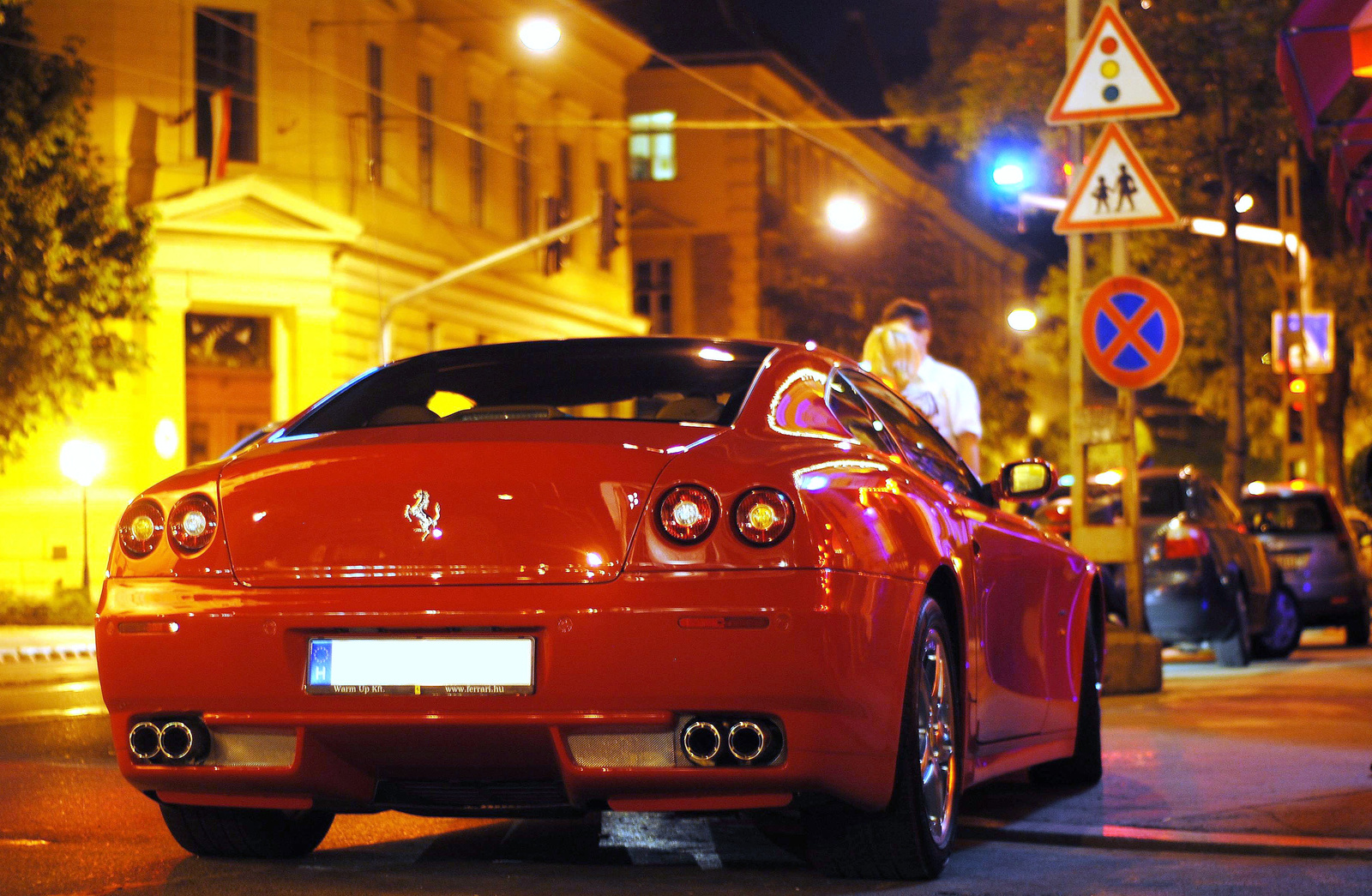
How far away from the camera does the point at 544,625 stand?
4926mm

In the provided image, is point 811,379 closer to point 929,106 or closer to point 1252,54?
point 1252,54

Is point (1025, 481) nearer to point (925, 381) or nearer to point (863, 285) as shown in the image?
point (925, 381)

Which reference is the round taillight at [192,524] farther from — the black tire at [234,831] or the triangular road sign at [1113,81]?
the triangular road sign at [1113,81]

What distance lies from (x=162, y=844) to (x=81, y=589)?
20110 mm

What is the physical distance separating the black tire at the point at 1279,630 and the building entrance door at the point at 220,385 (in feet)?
59.9

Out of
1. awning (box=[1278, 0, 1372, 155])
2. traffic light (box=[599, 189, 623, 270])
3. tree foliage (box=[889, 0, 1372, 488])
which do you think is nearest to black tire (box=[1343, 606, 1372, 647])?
awning (box=[1278, 0, 1372, 155])

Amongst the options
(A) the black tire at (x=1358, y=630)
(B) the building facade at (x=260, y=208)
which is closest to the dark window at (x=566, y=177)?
(B) the building facade at (x=260, y=208)

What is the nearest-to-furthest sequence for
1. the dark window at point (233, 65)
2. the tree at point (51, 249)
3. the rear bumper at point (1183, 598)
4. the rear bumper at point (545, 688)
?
the rear bumper at point (545, 688) < the rear bumper at point (1183, 598) < the tree at point (51, 249) < the dark window at point (233, 65)

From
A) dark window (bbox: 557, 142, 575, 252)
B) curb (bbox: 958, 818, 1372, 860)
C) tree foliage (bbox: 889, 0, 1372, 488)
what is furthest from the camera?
dark window (bbox: 557, 142, 575, 252)

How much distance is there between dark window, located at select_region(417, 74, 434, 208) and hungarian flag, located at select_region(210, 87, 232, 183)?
5.67 meters

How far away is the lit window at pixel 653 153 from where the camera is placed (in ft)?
181

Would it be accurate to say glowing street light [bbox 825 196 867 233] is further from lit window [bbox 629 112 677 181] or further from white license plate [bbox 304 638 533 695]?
white license plate [bbox 304 638 533 695]

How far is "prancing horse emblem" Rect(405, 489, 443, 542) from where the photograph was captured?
16.5ft

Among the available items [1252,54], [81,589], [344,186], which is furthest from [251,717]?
[344,186]
